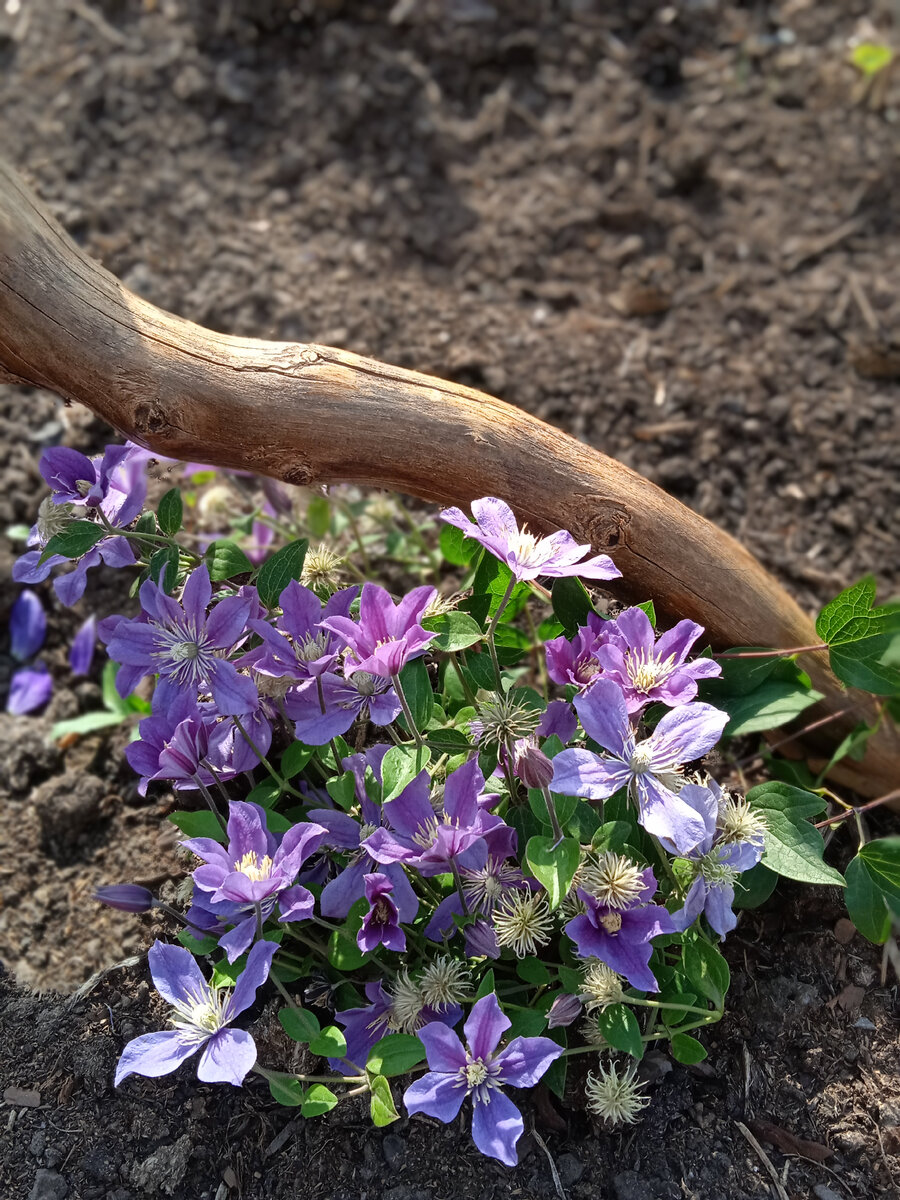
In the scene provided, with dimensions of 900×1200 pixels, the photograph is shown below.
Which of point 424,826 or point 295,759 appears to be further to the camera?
point 295,759

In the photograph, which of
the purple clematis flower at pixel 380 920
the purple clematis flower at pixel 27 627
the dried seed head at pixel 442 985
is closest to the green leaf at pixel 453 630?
the purple clematis flower at pixel 380 920

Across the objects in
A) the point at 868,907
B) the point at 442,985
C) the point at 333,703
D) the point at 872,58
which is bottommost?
the point at 442,985

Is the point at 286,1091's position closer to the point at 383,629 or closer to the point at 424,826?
the point at 424,826

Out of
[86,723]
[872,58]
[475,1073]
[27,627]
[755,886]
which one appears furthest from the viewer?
[872,58]

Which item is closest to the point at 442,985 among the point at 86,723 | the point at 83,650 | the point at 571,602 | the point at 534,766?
the point at 534,766

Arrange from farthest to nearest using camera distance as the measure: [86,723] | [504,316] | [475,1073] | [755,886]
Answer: [504,316], [86,723], [755,886], [475,1073]

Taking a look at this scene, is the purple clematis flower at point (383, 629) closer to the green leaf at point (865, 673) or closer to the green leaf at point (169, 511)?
the green leaf at point (169, 511)
